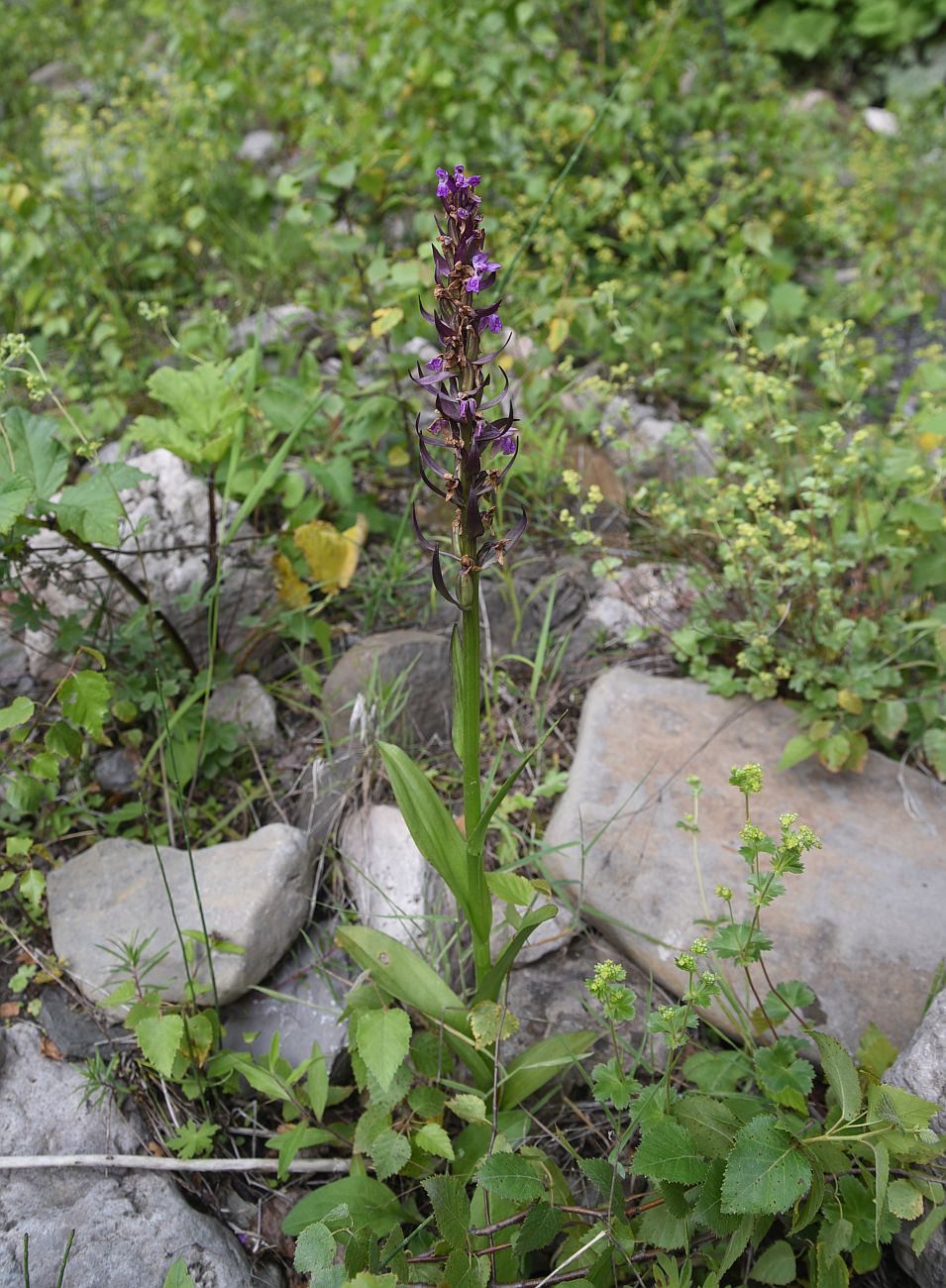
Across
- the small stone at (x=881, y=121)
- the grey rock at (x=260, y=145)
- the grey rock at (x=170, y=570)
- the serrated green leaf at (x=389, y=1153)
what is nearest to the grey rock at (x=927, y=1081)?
the serrated green leaf at (x=389, y=1153)

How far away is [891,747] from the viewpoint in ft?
8.33

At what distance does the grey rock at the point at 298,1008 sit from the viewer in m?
2.13

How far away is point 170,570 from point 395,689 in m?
0.82

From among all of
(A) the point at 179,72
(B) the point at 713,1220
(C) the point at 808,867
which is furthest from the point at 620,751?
(A) the point at 179,72

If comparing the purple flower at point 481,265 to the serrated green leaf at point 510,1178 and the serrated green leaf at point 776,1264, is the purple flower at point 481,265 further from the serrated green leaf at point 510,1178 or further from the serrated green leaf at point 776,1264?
the serrated green leaf at point 776,1264

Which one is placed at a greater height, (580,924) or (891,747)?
(891,747)

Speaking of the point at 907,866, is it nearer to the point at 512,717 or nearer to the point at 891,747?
the point at 891,747

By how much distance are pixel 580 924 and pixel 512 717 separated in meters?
0.68

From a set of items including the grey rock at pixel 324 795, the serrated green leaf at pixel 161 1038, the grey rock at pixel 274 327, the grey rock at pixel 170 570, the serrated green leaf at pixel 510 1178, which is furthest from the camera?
the grey rock at pixel 274 327

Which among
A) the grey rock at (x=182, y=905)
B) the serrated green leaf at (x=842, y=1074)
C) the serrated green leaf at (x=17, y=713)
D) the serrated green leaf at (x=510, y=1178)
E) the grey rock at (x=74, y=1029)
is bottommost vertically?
the grey rock at (x=74, y=1029)

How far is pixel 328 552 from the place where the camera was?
2.89 metres

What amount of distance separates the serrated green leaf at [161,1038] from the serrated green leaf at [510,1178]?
0.68 m

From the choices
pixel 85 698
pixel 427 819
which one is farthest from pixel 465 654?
pixel 85 698

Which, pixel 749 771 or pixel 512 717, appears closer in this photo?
pixel 749 771
